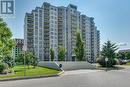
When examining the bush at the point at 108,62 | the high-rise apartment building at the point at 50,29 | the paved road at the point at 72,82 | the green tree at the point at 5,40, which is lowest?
the paved road at the point at 72,82

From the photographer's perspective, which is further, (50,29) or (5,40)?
(50,29)

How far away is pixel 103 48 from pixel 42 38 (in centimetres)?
6990

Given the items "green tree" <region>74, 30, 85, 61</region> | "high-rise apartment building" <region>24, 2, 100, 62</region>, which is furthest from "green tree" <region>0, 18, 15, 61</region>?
"high-rise apartment building" <region>24, 2, 100, 62</region>

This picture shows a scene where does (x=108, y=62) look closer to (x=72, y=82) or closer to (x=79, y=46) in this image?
(x=79, y=46)

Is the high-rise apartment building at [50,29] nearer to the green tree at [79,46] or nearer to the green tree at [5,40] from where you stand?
the green tree at [79,46]

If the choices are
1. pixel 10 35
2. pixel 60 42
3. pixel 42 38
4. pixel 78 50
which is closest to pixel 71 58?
pixel 60 42

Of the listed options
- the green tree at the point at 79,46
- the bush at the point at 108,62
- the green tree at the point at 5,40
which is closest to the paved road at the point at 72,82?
the green tree at the point at 5,40

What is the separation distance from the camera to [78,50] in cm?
6184

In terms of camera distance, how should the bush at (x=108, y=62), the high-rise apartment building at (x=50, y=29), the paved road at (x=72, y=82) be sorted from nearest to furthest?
the paved road at (x=72, y=82)
the bush at (x=108, y=62)
the high-rise apartment building at (x=50, y=29)

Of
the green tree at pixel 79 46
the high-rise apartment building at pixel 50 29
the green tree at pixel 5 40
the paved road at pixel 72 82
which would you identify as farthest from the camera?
the high-rise apartment building at pixel 50 29

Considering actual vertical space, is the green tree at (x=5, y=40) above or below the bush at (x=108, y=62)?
above

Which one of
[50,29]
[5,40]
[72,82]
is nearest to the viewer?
[72,82]

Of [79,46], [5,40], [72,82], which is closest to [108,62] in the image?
[79,46]

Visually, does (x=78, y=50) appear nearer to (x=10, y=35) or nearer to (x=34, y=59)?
(x=34, y=59)
